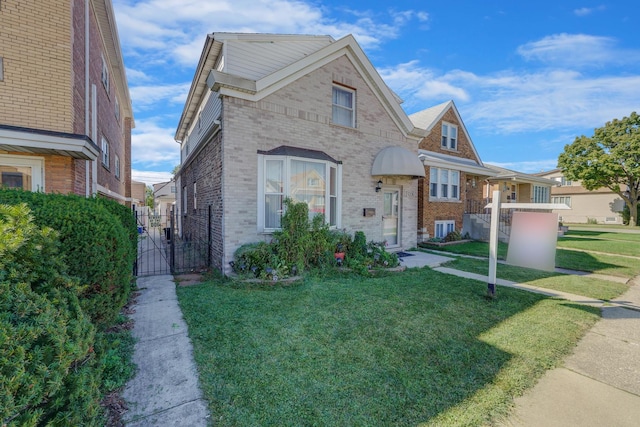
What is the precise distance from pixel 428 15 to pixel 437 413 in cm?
1155

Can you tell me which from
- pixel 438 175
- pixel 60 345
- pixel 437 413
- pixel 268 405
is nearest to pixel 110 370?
pixel 60 345

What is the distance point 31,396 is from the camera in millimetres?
1595

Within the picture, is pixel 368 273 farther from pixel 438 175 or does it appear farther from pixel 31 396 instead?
pixel 438 175

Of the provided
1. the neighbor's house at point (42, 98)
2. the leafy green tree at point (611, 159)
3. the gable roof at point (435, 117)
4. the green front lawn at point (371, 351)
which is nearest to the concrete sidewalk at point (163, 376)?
the green front lawn at point (371, 351)

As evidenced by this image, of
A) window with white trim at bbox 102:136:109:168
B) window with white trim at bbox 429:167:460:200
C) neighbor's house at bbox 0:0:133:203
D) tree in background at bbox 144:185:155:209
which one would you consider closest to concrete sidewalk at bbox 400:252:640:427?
neighbor's house at bbox 0:0:133:203

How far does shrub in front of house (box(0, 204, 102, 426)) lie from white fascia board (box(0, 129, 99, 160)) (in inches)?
188

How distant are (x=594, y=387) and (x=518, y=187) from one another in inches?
918

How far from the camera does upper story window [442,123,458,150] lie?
678 inches

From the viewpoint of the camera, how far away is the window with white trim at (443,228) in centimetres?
1489

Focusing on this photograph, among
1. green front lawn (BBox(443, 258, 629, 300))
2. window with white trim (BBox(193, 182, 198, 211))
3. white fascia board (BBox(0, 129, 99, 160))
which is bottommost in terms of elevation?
green front lawn (BBox(443, 258, 629, 300))

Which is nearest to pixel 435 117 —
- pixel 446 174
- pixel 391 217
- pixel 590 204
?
pixel 446 174

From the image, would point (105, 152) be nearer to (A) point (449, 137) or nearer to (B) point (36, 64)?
(B) point (36, 64)

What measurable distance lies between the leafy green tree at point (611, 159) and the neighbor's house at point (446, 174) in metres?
20.9

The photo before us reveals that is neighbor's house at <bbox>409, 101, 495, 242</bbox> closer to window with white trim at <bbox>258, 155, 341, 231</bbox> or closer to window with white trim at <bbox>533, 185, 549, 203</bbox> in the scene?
window with white trim at <bbox>258, 155, 341, 231</bbox>
